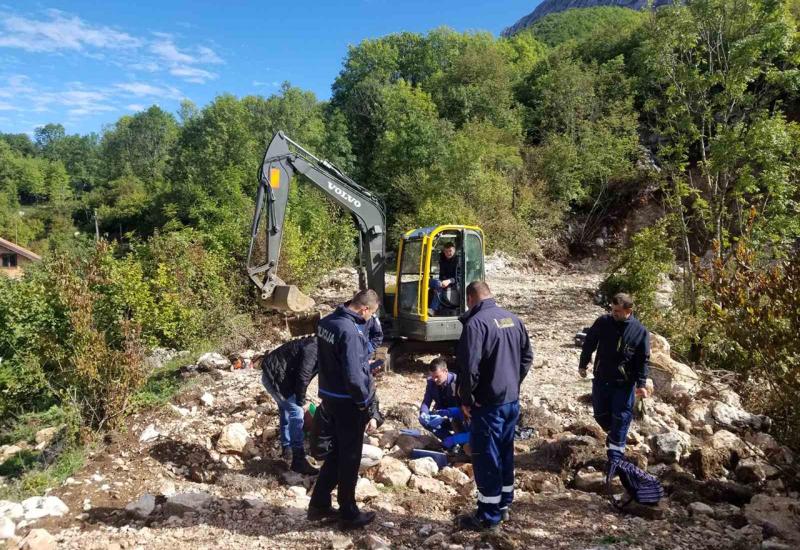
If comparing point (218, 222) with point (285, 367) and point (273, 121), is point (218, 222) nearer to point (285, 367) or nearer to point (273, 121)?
point (285, 367)

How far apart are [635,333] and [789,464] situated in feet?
5.74

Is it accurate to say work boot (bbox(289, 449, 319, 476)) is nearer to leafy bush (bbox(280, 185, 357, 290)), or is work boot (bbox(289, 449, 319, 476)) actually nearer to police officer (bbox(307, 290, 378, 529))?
police officer (bbox(307, 290, 378, 529))

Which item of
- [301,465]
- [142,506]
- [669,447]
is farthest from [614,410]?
[142,506]

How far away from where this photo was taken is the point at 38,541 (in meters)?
3.38

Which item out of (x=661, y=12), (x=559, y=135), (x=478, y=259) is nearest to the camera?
(x=478, y=259)

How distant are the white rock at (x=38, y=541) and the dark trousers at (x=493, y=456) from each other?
9.23 ft

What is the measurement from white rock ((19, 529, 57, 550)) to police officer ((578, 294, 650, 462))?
4136 millimetres

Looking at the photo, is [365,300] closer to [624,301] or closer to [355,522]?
[355,522]

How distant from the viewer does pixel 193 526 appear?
12.3ft

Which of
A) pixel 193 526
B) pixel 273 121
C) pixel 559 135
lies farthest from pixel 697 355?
pixel 273 121

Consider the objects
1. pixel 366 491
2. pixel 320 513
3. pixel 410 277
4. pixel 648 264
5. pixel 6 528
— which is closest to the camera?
pixel 6 528

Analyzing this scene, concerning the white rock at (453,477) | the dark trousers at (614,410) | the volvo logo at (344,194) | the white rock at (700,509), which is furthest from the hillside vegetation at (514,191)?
the volvo logo at (344,194)

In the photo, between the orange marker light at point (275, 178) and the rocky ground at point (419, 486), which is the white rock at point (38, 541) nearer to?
the rocky ground at point (419, 486)

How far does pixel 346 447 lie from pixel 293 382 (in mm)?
1244
